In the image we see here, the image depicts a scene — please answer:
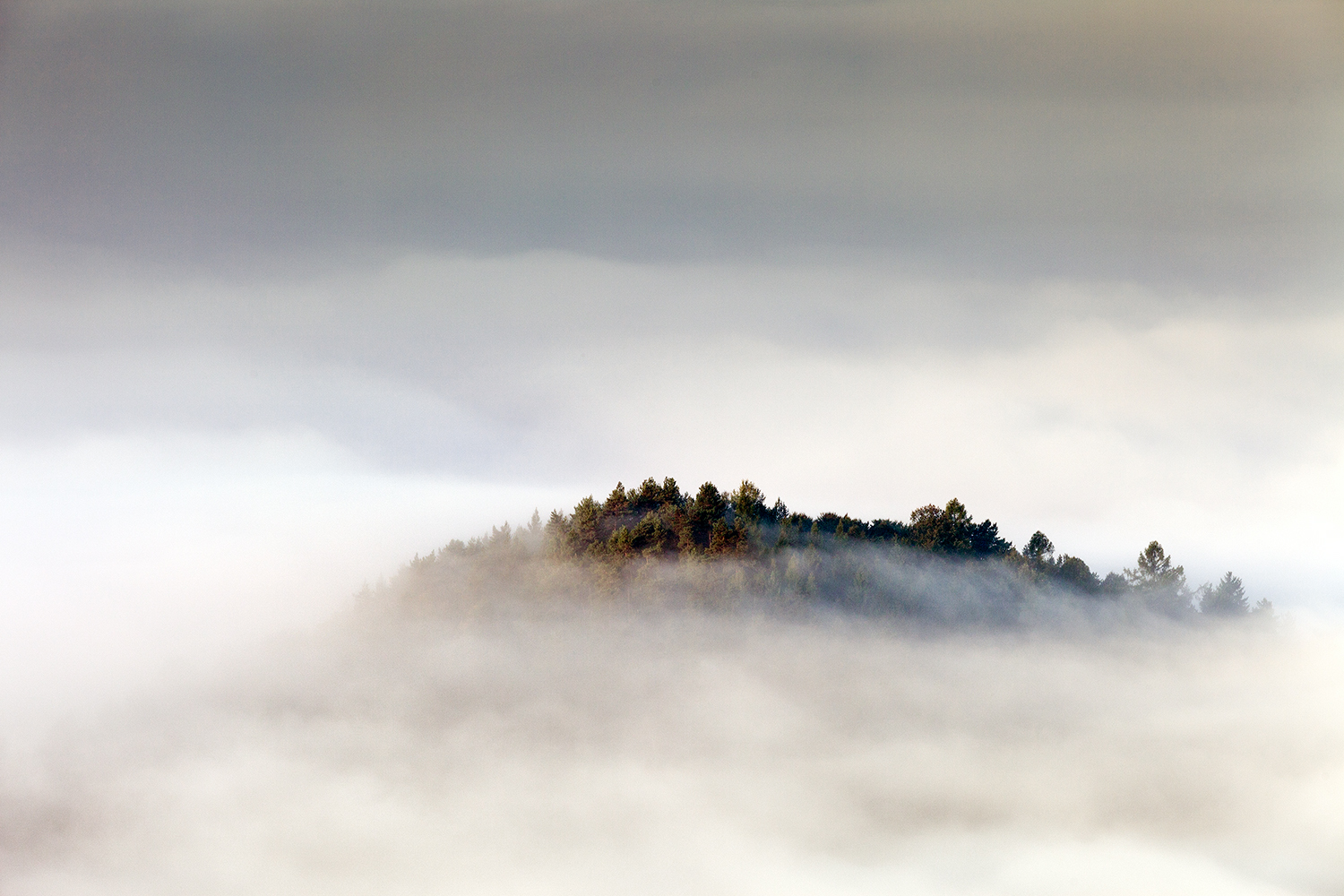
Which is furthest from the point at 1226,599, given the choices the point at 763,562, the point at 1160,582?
the point at 763,562

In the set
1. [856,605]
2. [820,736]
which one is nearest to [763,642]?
[856,605]

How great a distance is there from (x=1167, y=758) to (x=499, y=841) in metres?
112

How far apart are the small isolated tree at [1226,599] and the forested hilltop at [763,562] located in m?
8.63

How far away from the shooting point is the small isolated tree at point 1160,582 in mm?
183875

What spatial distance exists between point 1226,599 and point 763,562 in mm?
88385

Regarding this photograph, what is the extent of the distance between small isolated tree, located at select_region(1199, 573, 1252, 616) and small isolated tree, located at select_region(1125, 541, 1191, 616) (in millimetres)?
2964

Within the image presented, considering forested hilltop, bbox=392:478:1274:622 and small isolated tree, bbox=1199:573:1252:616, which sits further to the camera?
small isolated tree, bbox=1199:573:1252:616

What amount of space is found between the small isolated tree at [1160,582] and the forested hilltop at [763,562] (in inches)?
32.2

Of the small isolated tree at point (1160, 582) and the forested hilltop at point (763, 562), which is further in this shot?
the small isolated tree at point (1160, 582)

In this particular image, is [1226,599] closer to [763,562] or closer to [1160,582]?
[1160,582]

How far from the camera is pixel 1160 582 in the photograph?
608 ft

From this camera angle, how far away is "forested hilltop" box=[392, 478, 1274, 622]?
454 ft

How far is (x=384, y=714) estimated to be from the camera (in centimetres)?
19025

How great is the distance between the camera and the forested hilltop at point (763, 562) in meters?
138
